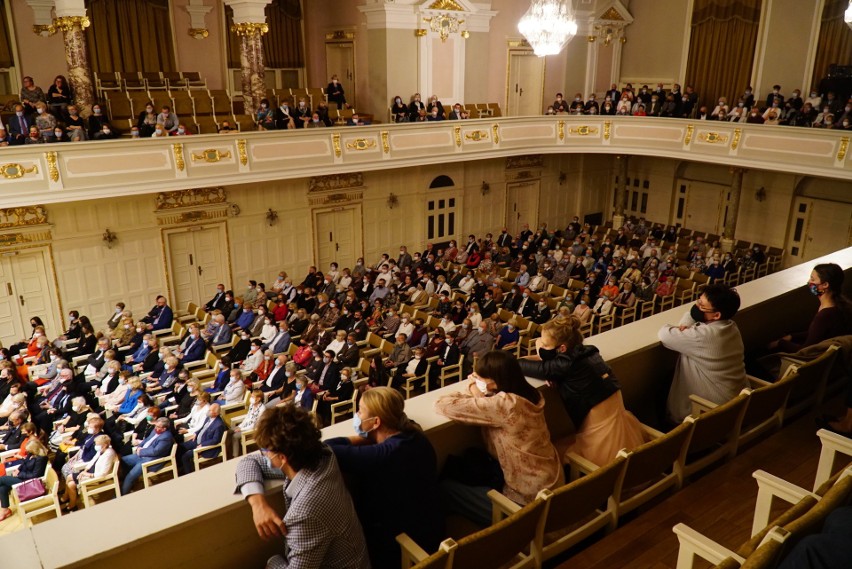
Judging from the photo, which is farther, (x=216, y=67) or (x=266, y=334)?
(x=216, y=67)

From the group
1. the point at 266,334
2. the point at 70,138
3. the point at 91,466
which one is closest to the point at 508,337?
the point at 266,334

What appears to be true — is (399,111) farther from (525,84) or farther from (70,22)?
(70,22)

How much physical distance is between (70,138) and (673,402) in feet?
34.6

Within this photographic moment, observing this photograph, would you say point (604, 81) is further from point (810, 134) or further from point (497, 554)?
point (497, 554)

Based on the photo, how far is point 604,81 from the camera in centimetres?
1973

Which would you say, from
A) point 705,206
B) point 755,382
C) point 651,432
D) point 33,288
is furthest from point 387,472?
point 705,206

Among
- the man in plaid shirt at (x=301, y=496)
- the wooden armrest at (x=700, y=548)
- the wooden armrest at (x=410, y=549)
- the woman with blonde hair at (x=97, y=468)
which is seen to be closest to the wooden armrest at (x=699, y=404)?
the wooden armrest at (x=700, y=548)

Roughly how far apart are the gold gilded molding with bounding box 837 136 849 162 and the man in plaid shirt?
13.8 metres

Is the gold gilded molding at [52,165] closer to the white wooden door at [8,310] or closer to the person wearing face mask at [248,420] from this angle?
the white wooden door at [8,310]

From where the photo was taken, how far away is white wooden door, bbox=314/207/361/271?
1532 centimetres

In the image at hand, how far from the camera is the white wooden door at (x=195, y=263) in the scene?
13.4 metres

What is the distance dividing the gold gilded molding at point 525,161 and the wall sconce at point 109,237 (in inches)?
400

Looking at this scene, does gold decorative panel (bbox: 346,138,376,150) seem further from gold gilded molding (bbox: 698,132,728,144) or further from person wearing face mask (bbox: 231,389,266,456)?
gold gilded molding (bbox: 698,132,728,144)

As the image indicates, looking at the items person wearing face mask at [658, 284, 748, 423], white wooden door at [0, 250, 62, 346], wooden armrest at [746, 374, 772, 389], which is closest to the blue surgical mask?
person wearing face mask at [658, 284, 748, 423]
